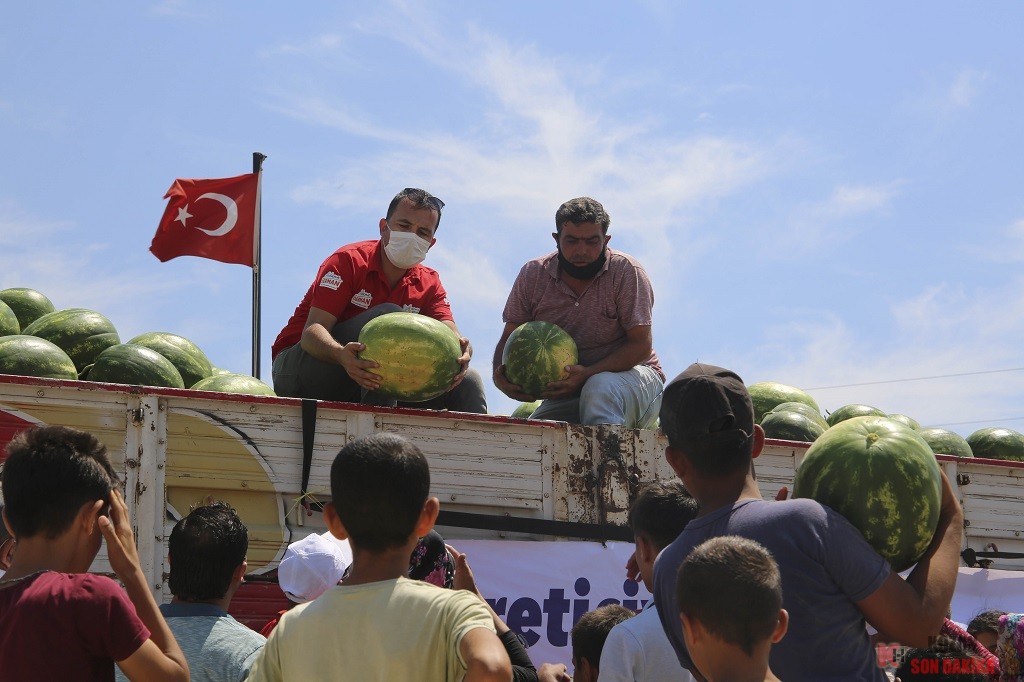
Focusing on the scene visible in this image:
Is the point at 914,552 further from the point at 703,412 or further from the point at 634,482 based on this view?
the point at 634,482

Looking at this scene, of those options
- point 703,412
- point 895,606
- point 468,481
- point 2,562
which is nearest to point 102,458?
point 2,562

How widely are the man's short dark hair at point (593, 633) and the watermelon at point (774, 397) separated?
439 centimetres

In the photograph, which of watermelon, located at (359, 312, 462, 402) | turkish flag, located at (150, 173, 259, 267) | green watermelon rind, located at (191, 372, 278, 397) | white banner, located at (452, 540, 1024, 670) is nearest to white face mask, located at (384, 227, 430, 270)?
watermelon, located at (359, 312, 462, 402)

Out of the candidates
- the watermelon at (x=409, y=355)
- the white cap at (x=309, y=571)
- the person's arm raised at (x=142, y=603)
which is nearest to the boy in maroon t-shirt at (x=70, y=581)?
the person's arm raised at (x=142, y=603)

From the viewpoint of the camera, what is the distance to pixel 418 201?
6480 millimetres

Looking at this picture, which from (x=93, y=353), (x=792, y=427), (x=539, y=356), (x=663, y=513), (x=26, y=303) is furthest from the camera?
(x=26, y=303)

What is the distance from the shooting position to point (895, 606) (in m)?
2.42

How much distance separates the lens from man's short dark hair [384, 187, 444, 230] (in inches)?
255

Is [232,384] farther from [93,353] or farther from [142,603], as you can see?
[142,603]

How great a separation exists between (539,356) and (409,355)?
1009mm

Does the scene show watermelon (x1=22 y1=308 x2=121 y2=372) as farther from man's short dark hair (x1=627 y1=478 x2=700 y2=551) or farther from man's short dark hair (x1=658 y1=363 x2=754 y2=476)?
man's short dark hair (x1=658 y1=363 x2=754 y2=476)

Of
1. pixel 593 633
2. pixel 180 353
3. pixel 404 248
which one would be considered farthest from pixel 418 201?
pixel 593 633

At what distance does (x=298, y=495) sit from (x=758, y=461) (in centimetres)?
267

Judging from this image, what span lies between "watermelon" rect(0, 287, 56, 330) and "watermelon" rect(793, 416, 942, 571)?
6.69 m
